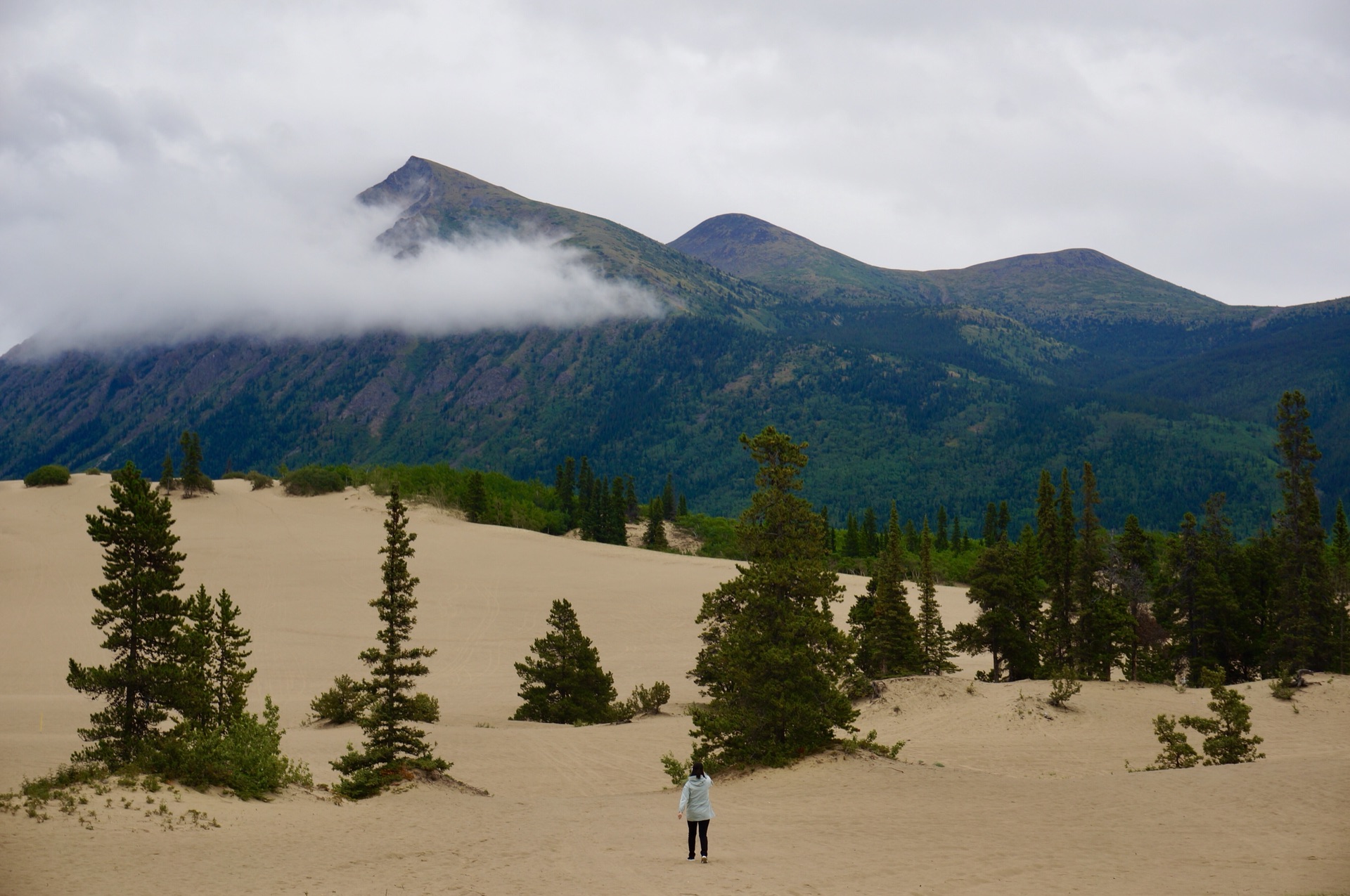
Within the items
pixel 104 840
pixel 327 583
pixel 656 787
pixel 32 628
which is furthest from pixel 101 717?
pixel 327 583

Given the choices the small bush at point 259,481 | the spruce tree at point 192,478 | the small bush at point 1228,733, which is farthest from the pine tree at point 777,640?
the small bush at point 259,481

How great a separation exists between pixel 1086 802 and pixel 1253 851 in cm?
424

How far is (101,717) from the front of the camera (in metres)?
17.7

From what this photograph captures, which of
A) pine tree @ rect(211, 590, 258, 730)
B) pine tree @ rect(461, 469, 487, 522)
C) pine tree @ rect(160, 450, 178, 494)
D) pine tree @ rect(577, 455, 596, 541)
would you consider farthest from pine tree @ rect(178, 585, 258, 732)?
pine tree @ rect(577, 455, 596, 541)

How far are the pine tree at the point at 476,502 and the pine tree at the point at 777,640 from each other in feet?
234

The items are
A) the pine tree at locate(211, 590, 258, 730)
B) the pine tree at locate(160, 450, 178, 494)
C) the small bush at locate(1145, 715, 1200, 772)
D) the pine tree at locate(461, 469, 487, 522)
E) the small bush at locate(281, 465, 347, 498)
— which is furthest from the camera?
the pine tree at locate(461, 469, 487, 522)

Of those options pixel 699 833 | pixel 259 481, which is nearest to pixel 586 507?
pixel 259 481

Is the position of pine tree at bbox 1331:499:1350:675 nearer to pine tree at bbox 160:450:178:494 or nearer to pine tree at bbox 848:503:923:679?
pine tree at bbox 848:503:923:679

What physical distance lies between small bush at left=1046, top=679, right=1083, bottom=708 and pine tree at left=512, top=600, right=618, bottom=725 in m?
16.1

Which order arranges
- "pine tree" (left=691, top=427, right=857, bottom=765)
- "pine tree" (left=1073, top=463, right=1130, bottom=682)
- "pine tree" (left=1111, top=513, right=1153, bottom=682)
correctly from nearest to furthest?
"pine tree" (left=691, top=427, right=857, bottom=765) < "pine tree" (left=1073, top=463, right=1130, bottom=682) < "pine tree" (left=1111, top=513, right=1153, bottom=682)

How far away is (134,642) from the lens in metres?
17.7

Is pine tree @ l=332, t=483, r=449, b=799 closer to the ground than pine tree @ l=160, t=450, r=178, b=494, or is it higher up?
closer to the ground

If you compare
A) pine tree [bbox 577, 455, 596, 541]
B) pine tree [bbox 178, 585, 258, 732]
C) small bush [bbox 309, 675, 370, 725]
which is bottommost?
small bush [bbox 309, 675, 370, 725]

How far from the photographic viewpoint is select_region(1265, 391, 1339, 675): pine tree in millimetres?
35250
